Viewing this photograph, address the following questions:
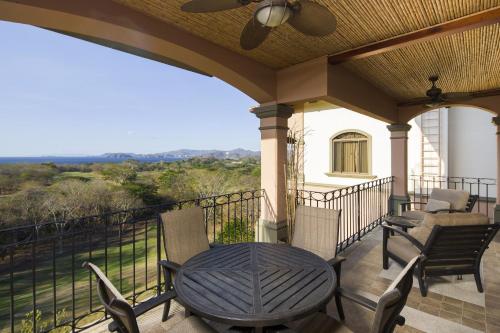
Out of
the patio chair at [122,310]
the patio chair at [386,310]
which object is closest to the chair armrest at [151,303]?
the patio chair at [122,310]

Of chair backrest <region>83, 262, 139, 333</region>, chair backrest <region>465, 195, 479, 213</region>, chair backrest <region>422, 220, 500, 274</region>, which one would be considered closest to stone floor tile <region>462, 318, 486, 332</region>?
chair backrest <region>422, 220, 500, 274</region>

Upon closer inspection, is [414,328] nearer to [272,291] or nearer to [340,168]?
[272,291]

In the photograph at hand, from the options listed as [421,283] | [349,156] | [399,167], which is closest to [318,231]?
[421,283]

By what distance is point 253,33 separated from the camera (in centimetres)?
191

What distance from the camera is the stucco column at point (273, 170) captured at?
12.4 ft

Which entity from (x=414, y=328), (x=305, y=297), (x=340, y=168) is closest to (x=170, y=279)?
(x=305, y=297)

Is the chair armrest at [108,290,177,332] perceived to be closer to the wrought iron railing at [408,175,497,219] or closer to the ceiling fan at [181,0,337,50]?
the ceiling fan at [181,0,337,50]

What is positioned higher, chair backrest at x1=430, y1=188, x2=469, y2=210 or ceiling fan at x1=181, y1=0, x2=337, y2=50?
ceiling fan at x1=181, y1=0, x2=337, y2=50

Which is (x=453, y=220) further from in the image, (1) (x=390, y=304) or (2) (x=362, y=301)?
(1) (x=390, y=304)

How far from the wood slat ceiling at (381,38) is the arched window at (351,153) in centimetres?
394

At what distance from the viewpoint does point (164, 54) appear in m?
2.65

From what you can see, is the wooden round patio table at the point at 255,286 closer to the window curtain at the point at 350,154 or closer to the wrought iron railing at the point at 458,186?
the wrought iron railing at the point at 458,186

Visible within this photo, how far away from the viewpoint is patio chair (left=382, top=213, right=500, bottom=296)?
2.40m

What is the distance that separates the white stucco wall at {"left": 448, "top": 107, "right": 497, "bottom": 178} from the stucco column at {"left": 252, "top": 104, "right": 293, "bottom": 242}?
6.03 meters
